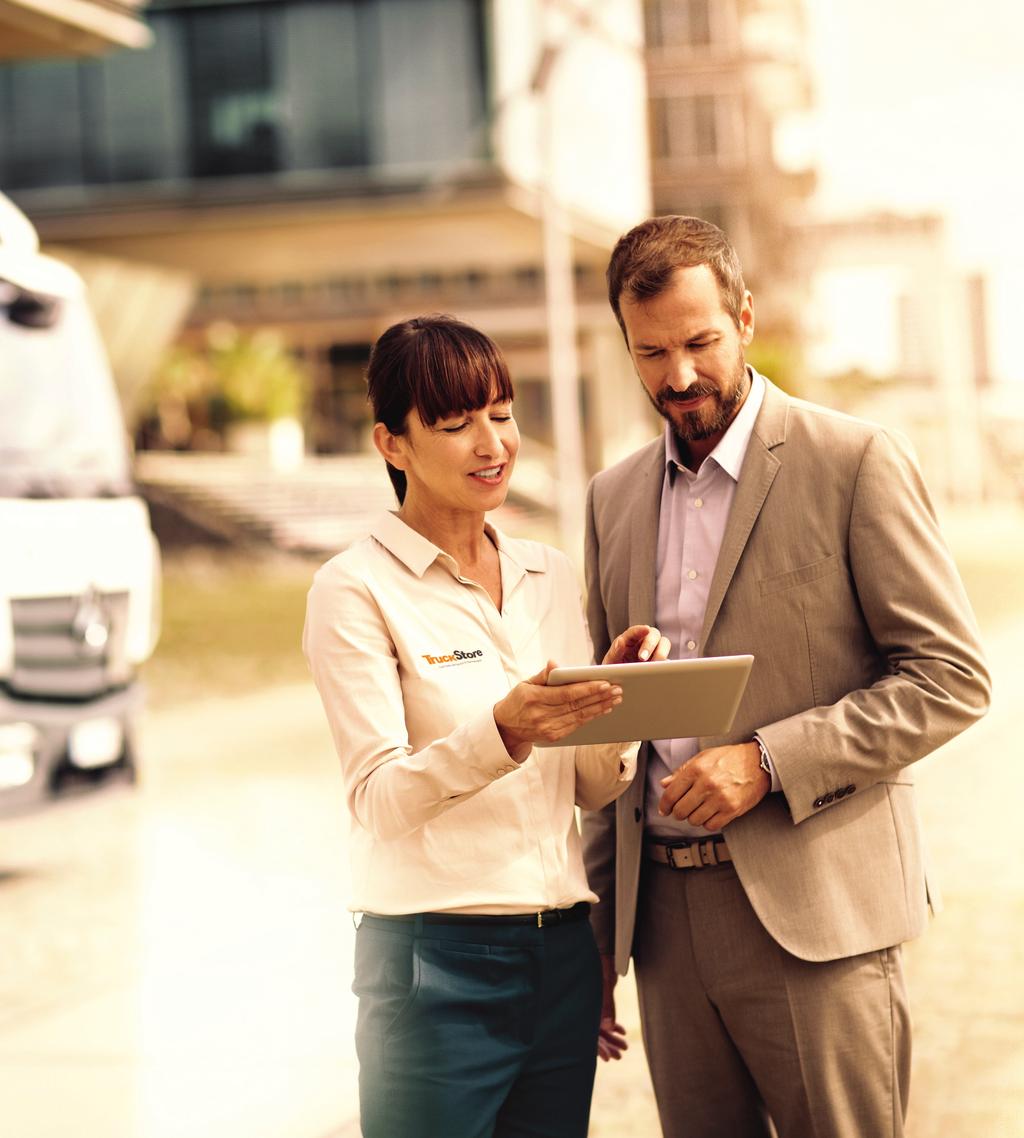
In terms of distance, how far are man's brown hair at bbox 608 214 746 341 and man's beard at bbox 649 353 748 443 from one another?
115 millimetres

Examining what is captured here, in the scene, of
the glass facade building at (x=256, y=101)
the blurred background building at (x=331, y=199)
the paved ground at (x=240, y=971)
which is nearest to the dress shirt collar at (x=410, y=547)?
the paved ground at (x=240, y=971)

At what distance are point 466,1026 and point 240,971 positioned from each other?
4.22 metres

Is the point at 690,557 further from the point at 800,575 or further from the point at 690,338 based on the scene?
the point at 690,338

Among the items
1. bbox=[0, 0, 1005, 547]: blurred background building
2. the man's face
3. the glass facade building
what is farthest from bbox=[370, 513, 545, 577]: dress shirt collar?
the glass facade building

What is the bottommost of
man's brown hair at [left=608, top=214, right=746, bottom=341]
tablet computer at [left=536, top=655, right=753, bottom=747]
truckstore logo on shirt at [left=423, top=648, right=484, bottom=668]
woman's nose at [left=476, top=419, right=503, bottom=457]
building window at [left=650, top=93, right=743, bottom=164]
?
tablet computer at [left=536, top=655, right=753, bottom=747]

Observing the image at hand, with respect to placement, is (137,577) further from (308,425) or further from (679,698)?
(308,425)

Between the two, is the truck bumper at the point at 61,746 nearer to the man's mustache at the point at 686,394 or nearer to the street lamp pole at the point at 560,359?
the man's mustache at the point at 686,394

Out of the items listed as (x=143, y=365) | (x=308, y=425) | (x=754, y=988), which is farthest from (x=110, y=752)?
(x=308, y=425)

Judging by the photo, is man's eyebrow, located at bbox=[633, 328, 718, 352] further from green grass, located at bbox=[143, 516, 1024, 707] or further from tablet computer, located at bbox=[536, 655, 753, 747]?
green grass, located at bbox=[143, 516, 1024, 707]

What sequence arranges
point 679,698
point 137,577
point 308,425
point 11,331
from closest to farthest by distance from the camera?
point 679,698 → point 11,331 → point 137,577 → point 308,425

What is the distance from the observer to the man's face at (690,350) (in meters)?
2.74

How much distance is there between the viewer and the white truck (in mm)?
8477

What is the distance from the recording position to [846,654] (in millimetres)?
2791

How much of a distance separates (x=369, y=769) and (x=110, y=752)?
6.77 metres
